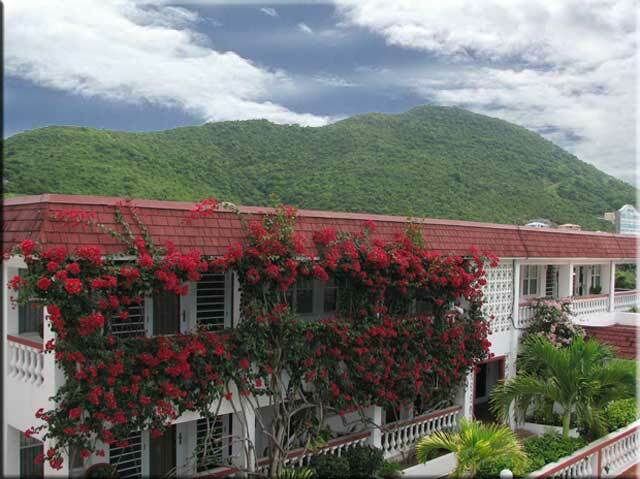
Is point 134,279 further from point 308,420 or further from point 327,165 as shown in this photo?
point 327,165

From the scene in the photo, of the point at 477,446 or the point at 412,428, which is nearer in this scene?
the point at 477,446

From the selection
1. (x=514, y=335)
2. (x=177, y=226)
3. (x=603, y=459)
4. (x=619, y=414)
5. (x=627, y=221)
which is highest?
(x=627, y=221)

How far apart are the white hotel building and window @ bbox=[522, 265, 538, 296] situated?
1.61 metres

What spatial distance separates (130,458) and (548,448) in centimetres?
739

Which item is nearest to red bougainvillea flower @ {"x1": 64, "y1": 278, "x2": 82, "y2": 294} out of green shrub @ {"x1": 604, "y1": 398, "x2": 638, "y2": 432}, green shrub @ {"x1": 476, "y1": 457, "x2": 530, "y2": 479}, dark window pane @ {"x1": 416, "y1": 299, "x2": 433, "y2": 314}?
green shrub @ {"x1": 476, "y1": 457, "x2": 530, "y2": 479}

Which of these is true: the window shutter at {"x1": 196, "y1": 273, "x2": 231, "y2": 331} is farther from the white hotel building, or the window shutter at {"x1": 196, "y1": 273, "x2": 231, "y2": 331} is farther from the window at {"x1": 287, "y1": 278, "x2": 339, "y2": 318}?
the window at {"x1": 287, "y1": 278, "x2": 339, "y2": 318}

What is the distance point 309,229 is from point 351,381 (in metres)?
2.79

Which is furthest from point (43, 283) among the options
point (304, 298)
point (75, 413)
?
point (304, 298)

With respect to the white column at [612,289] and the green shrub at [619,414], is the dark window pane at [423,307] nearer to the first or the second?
the green shrub at [619,414]

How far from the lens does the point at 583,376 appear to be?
10430 millimetres

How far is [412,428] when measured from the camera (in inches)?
457

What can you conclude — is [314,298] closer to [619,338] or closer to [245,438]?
[245,438]

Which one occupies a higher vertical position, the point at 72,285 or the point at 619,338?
the point at 72,285

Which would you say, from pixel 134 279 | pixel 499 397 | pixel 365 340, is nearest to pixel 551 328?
pixel 499 397
